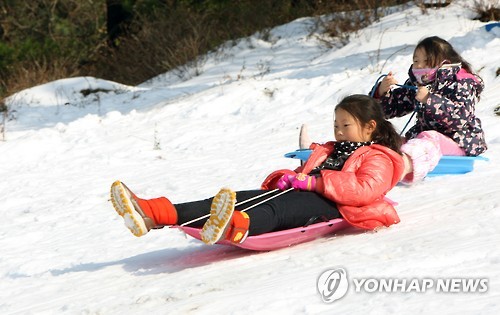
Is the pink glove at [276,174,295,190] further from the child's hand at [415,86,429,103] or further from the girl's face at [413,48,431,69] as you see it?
the girl's face at [413,48,431,69]

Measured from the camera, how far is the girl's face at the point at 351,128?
4457 mm

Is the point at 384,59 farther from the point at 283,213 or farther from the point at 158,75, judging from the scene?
the point at 283,213

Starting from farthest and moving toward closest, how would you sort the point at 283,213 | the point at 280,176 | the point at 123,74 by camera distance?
the point at 123,74, the point at 280,176, the point at 283,213

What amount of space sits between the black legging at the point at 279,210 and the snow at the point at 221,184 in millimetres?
142

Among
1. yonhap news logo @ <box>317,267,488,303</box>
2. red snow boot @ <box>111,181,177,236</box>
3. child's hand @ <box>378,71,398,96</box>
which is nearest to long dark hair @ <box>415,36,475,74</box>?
child's hand @ <box>378,71,398,96</box>

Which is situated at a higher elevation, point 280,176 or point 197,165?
point 280,176

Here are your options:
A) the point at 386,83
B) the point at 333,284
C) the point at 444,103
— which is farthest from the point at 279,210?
the point at 386,83

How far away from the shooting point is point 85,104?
11.1 meters

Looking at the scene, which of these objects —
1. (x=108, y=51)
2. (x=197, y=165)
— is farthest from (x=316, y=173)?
(x=108, y=51)

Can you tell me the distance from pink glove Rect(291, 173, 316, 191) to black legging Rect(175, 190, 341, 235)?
30 mm

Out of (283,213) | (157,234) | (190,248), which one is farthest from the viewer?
(157,234)

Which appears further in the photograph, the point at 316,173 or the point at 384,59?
the point at 384,59

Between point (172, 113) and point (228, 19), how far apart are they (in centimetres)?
613

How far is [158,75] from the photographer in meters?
13.3
